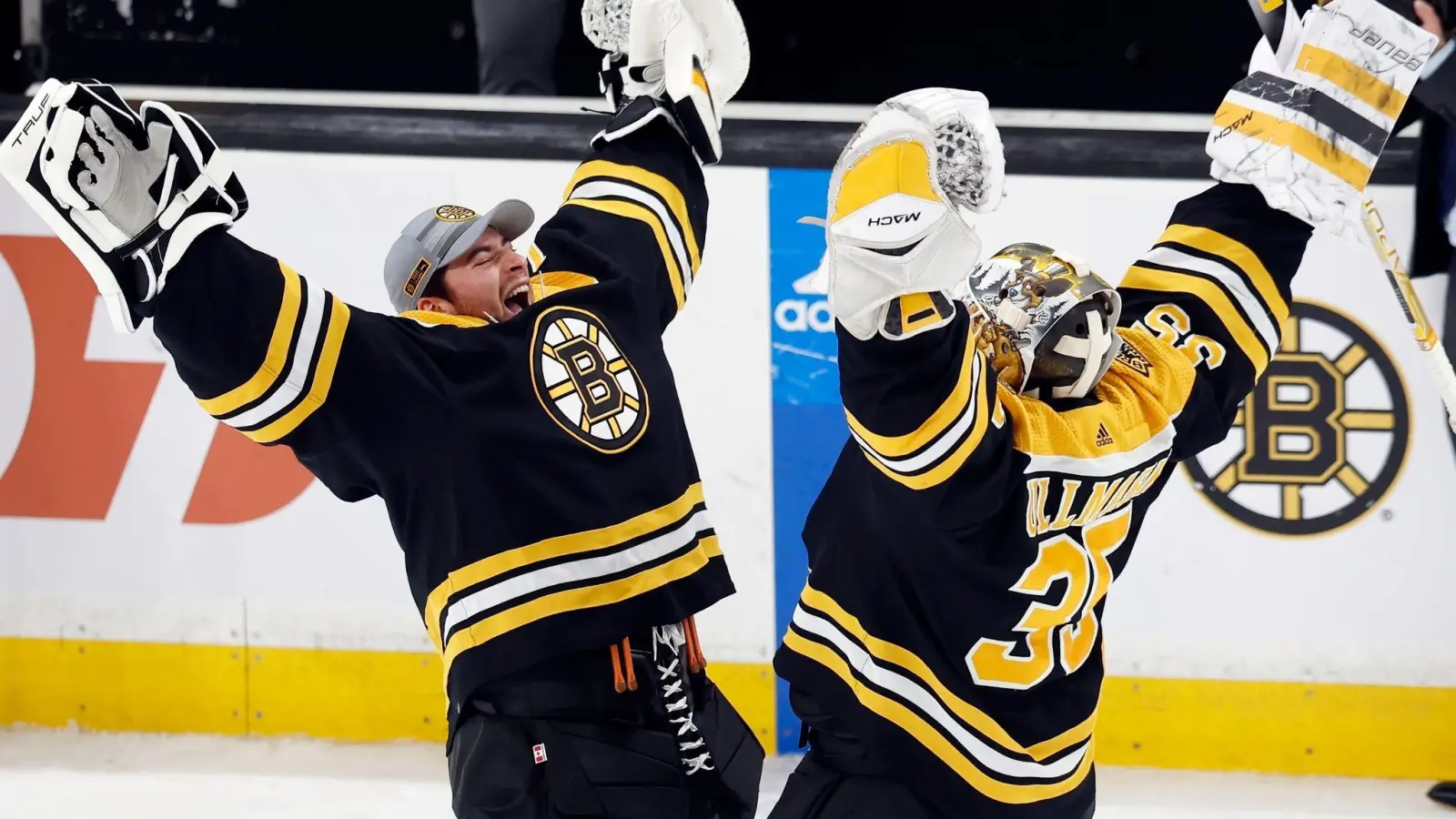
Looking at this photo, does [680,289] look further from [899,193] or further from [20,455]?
[20,455]

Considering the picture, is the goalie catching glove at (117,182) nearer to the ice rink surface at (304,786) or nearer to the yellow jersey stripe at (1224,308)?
the yellow jersey stripe at (1224,308)

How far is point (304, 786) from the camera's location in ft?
10.7

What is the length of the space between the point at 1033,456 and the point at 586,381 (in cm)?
57

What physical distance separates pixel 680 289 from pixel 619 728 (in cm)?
62

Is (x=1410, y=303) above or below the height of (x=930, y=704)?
above

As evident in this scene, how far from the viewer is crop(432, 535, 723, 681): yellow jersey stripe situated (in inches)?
74.4

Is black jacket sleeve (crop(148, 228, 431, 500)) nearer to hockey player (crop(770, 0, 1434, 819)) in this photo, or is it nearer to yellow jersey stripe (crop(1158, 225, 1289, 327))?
hockey player (crop(770, 0, 1434, 819))

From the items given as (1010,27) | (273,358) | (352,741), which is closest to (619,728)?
(273,358)

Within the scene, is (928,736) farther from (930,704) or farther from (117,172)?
(117,172)

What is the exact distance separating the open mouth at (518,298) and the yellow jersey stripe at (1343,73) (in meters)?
0.99

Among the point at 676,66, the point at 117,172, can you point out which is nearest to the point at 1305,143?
the point at 676,66

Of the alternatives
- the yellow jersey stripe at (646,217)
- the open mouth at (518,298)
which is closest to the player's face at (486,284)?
the open mouth at (518,298)

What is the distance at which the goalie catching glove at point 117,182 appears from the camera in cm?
148

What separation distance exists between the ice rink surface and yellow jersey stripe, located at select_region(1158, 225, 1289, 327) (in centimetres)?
146
